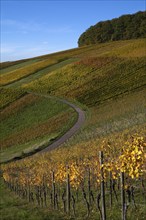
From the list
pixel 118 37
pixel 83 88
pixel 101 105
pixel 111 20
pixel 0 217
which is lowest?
pixel 0 217

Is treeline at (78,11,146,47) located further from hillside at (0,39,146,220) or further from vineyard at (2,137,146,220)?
vineyard at (2,137,146,220)

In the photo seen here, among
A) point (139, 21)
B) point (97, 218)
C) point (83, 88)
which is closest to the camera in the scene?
point (97, 218)

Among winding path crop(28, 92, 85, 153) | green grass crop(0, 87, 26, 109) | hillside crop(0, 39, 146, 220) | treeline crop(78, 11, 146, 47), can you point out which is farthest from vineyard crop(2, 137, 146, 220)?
treeline crop(78, 11, 146, 47)

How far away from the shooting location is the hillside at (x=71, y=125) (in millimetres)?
16453

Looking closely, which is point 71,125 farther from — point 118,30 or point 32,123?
point 118,30

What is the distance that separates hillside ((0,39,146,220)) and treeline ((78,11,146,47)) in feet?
143

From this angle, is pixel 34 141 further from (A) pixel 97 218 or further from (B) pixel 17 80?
(B) pixel 17 80

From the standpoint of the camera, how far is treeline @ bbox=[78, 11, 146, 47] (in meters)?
150

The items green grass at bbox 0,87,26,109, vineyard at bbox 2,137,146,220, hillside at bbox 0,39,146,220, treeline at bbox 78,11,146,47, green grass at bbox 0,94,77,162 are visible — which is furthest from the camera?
treeline at bbox 78,11,146,47

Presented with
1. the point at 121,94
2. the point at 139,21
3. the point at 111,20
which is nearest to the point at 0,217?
the point at 121,94

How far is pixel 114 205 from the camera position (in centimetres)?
1427

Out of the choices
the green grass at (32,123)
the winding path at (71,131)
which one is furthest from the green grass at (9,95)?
the winding path at (71,131)

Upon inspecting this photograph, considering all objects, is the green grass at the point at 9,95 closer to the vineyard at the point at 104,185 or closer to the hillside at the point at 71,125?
the hillside at the point at 71,125

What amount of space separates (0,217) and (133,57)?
81423 mm
